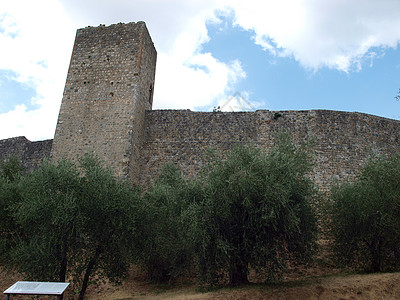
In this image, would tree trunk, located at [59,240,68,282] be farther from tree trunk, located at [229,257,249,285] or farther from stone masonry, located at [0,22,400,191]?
stone masonry, located at [0,22,400,191]

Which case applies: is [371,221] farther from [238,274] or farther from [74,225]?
[74,225]

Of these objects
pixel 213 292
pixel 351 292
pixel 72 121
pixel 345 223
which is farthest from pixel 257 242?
pixel 72 121

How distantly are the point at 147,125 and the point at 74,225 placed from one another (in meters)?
9.04

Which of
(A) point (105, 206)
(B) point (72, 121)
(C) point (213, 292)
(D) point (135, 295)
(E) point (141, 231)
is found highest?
(B) point (72, 121)

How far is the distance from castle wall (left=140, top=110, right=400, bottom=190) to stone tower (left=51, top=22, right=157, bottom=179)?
3.34 ft

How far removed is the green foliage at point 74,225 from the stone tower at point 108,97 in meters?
4.84

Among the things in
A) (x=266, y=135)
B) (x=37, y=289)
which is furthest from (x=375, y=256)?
(x=37, y=289)

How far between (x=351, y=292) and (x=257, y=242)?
106 inches

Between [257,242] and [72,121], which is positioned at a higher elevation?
[72,121]

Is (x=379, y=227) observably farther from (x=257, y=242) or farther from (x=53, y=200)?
(x=53, y=200)

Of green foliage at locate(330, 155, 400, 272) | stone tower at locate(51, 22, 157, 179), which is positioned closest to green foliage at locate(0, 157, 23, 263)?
stone tower at locate(51, 22, 157, 179)

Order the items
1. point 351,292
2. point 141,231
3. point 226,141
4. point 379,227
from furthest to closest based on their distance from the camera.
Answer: point 226,141 < point 141,231 < point 379,227 < point 351,292

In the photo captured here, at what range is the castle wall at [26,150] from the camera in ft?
64.3

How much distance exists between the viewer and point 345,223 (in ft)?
35.8
